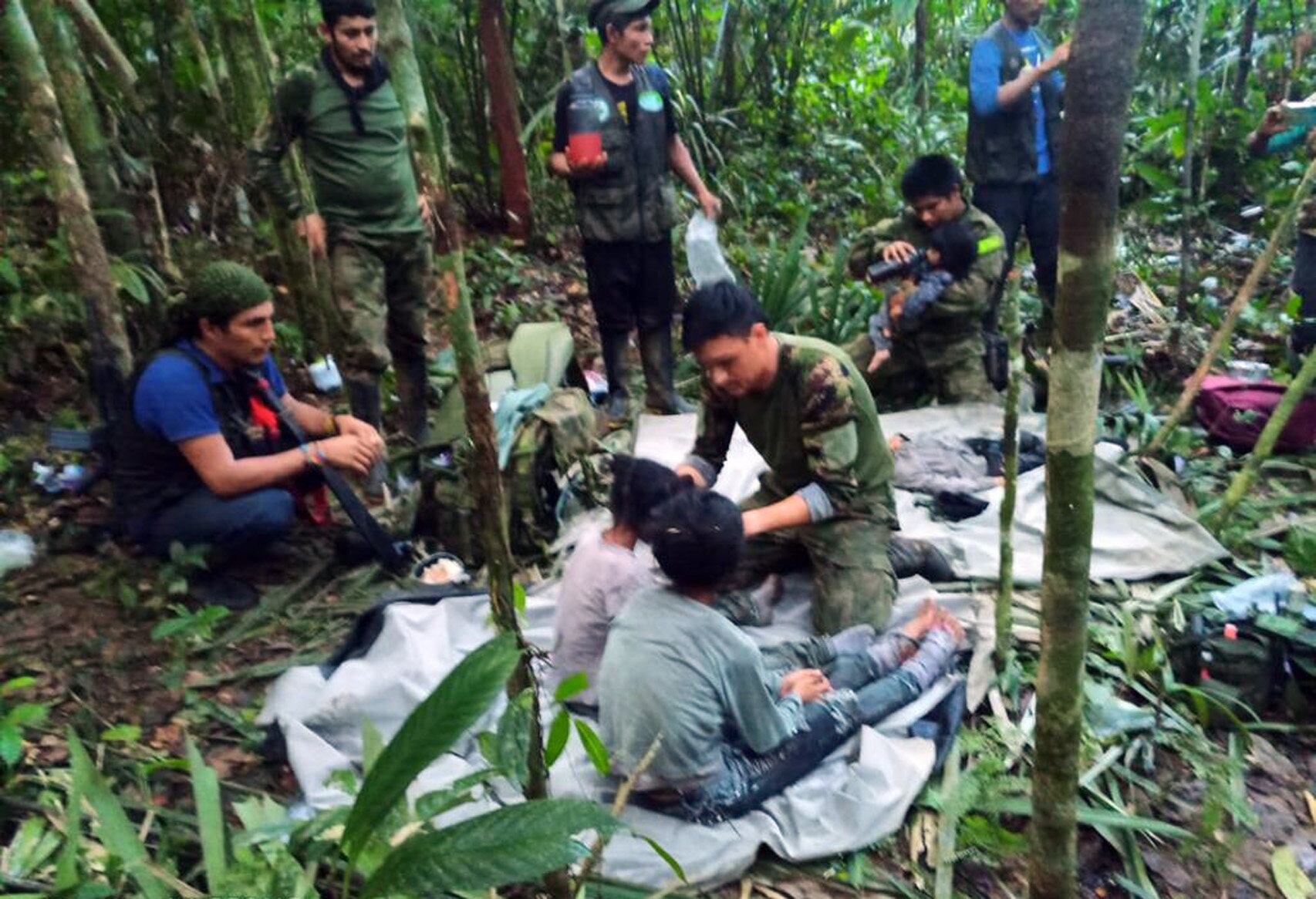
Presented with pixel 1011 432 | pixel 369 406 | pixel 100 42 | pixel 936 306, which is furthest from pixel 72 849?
pixel 936 306

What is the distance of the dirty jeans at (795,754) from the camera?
2648 millimetres

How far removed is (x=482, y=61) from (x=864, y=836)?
5669 mm

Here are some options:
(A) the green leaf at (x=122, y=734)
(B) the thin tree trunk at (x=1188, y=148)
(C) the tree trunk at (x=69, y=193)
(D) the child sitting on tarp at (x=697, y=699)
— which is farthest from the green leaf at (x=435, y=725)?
(B) the thin tree trunk at (x=1188, y=148)

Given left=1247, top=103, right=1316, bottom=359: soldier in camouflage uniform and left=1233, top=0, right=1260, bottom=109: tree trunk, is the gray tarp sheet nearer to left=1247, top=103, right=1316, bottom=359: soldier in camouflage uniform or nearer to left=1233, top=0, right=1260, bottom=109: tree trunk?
left=1247, top=103, right=1316, bottom=359: soldier in camouflage uniform

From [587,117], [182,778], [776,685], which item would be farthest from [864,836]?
[587,117]

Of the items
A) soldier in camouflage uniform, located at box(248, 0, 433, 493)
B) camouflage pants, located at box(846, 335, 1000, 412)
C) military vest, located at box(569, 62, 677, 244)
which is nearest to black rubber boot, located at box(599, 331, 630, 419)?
military vest, located at box(569, 62, 677, 244)

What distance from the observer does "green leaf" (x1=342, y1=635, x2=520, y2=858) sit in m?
1.59

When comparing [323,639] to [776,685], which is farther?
[323,639]

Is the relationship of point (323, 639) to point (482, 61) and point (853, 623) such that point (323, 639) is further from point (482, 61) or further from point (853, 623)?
point (482, 61)

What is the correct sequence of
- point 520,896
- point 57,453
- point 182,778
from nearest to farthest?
1. point 520,896
2. point 182,778
3. point 57,453

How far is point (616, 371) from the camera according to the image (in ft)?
16.9

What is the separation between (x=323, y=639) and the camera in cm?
347

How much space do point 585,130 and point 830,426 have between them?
212 cm

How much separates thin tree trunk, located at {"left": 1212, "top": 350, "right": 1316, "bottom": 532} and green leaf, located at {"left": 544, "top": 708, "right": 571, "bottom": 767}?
2985 mm
